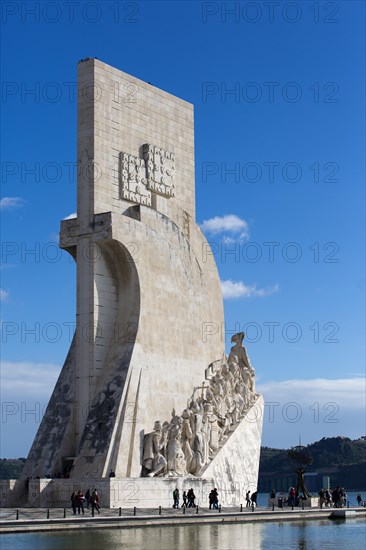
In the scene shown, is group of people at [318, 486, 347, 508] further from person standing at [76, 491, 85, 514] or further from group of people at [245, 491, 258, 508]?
person standing at [76, 491, 85, 514]

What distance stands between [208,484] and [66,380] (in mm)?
4398

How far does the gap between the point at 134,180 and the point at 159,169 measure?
52.1 inches

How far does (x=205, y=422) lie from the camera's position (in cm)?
2434

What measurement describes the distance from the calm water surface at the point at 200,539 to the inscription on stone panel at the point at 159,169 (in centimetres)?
1025

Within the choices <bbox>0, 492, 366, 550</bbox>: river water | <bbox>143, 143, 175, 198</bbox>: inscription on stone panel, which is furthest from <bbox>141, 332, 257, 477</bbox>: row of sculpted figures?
<bbox>143, 143, 175, 198</bbox>: inscription on stone panel

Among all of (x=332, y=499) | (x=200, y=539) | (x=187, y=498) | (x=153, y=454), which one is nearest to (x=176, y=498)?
(x=187, y=498)

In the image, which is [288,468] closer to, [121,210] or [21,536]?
[121,210]

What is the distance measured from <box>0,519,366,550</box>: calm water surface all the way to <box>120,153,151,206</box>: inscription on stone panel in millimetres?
9508

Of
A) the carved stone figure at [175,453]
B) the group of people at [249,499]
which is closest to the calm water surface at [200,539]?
the carved stone figure at [175,453]

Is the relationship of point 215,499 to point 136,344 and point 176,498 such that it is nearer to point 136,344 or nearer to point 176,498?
point 176,498

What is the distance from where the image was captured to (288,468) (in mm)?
74500

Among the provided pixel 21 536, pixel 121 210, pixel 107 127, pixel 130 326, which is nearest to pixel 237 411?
pixel 130 326

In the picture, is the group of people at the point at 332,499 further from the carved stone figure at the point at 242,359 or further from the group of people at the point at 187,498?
the group of people at the point at 187,498

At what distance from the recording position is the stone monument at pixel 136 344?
22.8 metres
